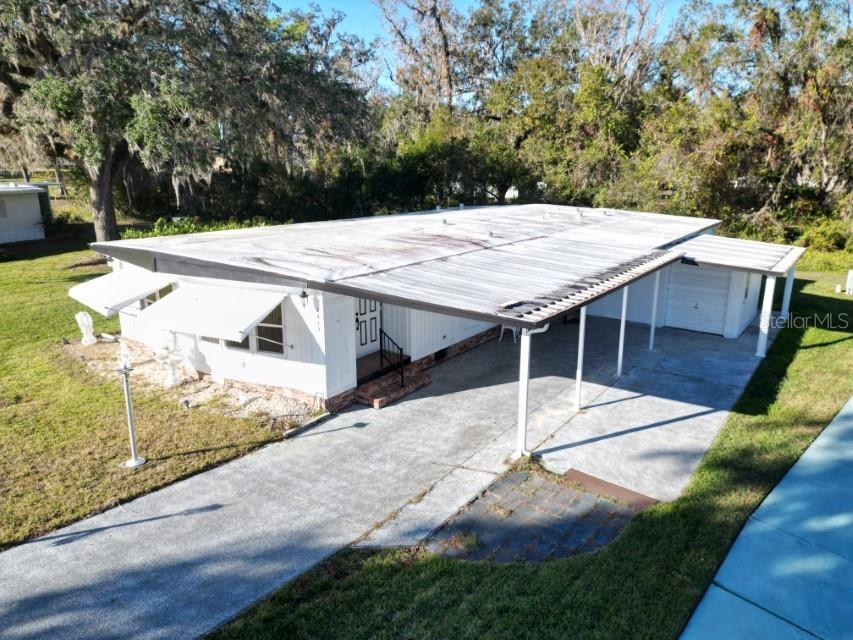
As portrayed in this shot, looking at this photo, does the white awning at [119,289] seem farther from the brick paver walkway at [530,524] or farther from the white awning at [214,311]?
the brick paver walkway at [530,524]

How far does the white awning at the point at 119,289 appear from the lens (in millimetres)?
10188

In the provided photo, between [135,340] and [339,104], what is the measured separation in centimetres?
1260

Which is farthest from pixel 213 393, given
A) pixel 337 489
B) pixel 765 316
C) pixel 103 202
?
pixel 103 202

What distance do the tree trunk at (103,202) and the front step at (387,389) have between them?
14.8 metres

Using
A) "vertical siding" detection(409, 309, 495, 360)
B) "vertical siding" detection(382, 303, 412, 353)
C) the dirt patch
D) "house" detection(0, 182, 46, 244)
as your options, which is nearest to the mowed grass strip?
the dirt patch

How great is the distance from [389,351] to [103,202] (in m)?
14.5

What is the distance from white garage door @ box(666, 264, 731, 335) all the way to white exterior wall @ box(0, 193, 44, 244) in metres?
A: 26.7

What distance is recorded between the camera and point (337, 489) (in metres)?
7.12

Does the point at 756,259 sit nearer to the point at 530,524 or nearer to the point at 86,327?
the point at 530,524

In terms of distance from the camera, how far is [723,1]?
1000 inches

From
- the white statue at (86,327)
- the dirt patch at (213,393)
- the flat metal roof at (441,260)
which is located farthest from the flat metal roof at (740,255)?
the white statue at (86,327)

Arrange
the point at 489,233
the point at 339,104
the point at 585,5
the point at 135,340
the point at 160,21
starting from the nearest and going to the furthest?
the point at 135,340, the point at 489,233, the point at 160,21, the point at 339,104, the point at 585,5

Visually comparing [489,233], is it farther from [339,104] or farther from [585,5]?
[585,5]

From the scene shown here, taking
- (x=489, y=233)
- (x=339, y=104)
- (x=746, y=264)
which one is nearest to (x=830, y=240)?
(x=746, y=264)
